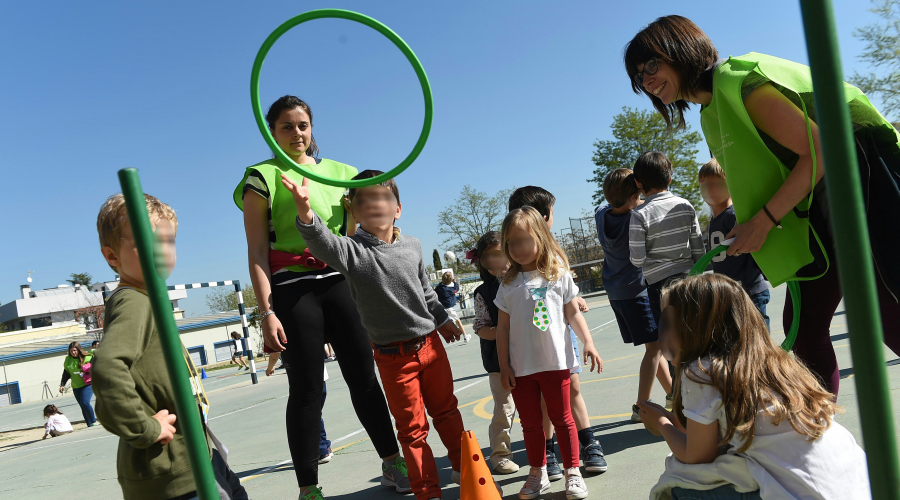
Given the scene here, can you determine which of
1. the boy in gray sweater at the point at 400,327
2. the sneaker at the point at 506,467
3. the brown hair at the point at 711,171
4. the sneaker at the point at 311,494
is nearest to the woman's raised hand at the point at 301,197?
the boy in gray sweater at the point at 400,327

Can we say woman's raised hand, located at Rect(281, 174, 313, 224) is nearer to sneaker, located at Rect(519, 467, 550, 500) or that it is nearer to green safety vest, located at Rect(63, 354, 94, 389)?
sneaker, located at Rect(519, 467, 550, 500)

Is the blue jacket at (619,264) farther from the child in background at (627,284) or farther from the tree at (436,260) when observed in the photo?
the tree at (436,260)

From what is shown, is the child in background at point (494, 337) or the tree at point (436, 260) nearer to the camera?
the child in background at point (494, 337)

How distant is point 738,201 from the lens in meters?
2.13

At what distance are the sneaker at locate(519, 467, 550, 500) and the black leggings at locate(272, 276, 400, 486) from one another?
81 centimetres

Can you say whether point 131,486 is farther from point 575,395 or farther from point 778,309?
point 778,309

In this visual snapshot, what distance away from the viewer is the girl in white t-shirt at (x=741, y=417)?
1.78m

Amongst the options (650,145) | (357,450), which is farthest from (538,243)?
(650,145)

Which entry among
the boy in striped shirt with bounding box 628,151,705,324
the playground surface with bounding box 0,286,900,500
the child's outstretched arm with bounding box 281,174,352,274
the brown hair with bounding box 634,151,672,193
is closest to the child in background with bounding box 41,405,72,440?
the playground surface with bounding box 0,286,900,500

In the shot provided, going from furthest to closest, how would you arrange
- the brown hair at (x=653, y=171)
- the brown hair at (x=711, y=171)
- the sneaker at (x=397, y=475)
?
the brown hair at (x=711, y=171)
the brown hair at (x=653, y=171)
the sneaker at (x=397, y=475)

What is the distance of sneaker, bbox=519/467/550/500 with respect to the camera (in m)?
2.89

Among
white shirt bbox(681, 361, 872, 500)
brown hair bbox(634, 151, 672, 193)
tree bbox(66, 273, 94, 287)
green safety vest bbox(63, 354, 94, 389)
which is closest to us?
white shirt bbox(681, 361, 872, 500)

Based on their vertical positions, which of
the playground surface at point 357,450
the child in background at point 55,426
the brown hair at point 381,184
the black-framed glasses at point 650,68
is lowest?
the child in background at point 55,426

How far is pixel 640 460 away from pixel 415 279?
1.51 m
